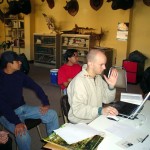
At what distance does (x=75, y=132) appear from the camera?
4.97 ft

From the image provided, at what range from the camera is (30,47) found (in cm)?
809

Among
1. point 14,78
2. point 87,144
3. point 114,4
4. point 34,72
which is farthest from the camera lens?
point 34,72

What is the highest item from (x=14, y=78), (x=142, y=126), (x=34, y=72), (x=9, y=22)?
(x=9, y=22)

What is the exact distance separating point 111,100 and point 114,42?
14.3 feet

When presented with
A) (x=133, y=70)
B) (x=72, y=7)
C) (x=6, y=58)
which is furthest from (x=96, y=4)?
(x=6, y=58)

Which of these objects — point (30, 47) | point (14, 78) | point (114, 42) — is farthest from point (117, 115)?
point (30, 47)

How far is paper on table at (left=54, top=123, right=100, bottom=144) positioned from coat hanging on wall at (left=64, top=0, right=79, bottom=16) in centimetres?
576

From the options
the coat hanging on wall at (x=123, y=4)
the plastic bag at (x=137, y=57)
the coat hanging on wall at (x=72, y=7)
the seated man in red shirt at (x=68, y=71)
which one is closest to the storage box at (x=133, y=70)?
the plastic bag at (x=137, y=57)

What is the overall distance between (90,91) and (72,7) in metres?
5.32

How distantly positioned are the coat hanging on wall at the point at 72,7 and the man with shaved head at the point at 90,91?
506 cm

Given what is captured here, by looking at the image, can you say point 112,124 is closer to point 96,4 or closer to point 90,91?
point 90,91

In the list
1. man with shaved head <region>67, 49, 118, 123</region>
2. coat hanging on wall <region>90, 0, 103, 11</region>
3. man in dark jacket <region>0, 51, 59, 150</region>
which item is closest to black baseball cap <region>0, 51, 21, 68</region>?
man in dark jacket <region>0, 51, 59, 150</region>

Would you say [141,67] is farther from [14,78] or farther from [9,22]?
[9,22]

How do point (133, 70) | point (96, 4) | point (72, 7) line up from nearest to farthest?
point (133, 70) < point (96, 4) < point (72, 7)
